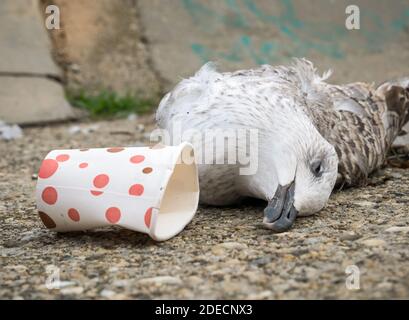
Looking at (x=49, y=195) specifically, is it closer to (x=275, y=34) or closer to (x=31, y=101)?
(x=31, y=101)

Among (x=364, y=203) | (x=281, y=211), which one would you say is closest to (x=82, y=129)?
(x=364, y=203)

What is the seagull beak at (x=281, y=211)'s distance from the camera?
10.3 feet

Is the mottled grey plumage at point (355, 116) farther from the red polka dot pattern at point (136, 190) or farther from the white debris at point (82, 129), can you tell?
the white debris at point (82, 129)

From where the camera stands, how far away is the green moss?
7.20 m

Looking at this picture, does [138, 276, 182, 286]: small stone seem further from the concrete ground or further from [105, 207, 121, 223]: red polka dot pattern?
[105, 207, 121, 223]: red polka dot pattern

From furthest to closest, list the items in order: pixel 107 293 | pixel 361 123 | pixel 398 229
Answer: pixel 361 123 < pixel 398 229 < pixel 107 293

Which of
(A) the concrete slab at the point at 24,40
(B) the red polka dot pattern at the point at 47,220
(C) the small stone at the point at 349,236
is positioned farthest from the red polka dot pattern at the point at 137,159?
(A) the concrete slab at the point at 24,40

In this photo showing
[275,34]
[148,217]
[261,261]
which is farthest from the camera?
[275,34]

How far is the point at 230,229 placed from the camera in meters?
3.32

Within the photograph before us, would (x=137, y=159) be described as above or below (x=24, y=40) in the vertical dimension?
below

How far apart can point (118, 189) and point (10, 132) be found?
354 cm

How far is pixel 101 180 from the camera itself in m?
3.08

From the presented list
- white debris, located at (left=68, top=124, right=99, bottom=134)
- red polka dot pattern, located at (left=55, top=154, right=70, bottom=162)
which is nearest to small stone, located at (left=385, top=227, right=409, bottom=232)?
red polka dot pattern, located at (left=55, top=154, right=70, bottom=162)
